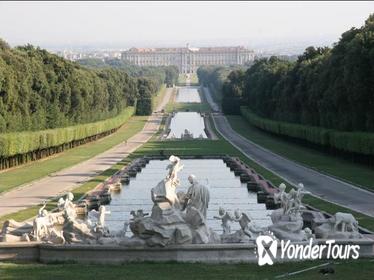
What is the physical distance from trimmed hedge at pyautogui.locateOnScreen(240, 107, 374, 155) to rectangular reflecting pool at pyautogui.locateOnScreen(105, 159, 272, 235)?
334 inches

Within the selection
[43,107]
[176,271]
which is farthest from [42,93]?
[176,271]

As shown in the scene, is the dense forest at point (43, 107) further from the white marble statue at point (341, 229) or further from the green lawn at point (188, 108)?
the green lawn at point (188, 108)

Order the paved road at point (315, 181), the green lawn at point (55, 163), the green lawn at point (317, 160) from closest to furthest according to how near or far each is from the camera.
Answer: the paved road at point (315, 181) → the green lawn at point (317, 160) → the green lawn at point (55, 163)

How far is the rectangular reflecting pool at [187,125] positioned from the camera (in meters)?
106

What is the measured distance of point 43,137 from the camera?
2608 inches

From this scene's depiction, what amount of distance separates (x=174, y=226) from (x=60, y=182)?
990 inches

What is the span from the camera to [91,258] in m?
22.0

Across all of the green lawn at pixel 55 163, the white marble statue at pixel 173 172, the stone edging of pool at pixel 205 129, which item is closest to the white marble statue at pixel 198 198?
the white marble statue at pixel 173 172

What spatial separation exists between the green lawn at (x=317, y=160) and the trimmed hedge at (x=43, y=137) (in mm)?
16931

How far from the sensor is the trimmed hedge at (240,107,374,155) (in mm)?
54844

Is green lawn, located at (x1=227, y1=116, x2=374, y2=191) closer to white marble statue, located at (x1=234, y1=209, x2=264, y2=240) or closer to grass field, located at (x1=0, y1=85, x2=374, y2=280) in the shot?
white marble statue, located at (x1=234, y1=209, x2=264, y2=240)

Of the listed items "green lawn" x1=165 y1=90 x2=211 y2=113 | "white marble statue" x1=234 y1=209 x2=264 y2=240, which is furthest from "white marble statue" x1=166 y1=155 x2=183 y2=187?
"green lawn" x1=165 y1=90 x2=211 y2=113

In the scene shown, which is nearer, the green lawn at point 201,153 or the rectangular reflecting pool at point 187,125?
the green lawn at point 201,153

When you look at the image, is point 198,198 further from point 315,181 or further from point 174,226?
point 315,181
